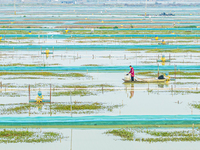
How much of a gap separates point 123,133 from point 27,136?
2.99 meters

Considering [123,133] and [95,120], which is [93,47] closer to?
[95,120]

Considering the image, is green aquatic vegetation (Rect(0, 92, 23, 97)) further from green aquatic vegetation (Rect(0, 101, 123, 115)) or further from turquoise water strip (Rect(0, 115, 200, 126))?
turquoise water strip (Rect(0, 115, 200, 126))

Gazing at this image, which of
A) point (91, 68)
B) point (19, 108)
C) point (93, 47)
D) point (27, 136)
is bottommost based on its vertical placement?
point (27, 136)

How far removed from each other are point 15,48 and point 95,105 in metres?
21.0

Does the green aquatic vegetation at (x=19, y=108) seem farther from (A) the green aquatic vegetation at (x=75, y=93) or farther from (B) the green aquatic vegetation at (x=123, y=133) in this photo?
(B) the green aquatic vegetation at (x=123, y=133)

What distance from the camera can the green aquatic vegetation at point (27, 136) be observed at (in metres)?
12.6

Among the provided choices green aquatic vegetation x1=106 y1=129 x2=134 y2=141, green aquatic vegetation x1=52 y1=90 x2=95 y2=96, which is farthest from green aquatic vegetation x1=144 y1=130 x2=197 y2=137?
green aquatic vegetation x1=52 y1=90 x2=95 y2=96

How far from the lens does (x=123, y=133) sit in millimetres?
13289

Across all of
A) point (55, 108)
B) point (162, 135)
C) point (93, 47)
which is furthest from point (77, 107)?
point (93, 47)

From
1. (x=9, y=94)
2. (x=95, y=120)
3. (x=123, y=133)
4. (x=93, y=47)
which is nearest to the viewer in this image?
(x=123, y=133)

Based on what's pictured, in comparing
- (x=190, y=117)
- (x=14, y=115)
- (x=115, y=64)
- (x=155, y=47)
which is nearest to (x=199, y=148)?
(x=190, y=117)

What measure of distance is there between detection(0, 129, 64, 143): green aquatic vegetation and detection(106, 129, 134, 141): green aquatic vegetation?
1.67 metres

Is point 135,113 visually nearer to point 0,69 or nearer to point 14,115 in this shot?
point 14,115

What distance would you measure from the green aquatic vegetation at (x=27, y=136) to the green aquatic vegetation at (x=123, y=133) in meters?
1.67
